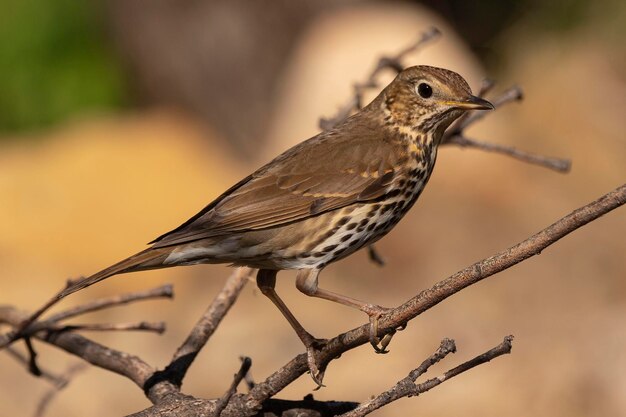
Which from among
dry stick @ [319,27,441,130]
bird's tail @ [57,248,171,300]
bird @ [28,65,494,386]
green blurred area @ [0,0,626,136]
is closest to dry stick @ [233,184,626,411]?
bird @ [28,65,494,386]

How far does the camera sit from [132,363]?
4449 mm

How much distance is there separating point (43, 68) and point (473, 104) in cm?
1108

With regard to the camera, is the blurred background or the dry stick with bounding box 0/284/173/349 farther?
the blurred background

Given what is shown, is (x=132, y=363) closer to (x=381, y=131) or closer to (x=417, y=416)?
(x=381, y=131)

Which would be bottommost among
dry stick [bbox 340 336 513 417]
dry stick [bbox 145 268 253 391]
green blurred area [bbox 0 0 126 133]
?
dry stick [bbox 340 336 513 417]

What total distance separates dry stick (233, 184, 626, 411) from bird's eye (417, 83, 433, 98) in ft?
5.18

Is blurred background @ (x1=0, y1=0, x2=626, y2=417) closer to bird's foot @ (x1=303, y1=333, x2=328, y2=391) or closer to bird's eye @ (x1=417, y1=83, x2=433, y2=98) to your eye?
bird's eye @ (x1=417, y1=83, x2=433, y2=98)

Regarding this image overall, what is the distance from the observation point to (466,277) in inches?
127

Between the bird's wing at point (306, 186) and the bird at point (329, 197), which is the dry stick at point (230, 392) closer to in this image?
the bird at point (329, 197)

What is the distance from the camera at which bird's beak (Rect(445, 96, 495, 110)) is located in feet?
15.1

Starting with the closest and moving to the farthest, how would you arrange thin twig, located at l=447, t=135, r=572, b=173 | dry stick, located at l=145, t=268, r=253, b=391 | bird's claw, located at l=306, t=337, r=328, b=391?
bird's claw, located at l=306, t=337, r=328, b=391
dry stick, located at l=145, t=268, r=253, b=391
thin twig, located at l=447, t=135, r=572, b=173

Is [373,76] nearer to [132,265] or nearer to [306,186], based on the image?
[306,186]

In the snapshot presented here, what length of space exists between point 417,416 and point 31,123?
879cm

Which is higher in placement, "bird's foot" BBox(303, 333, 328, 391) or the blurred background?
the blurred background
